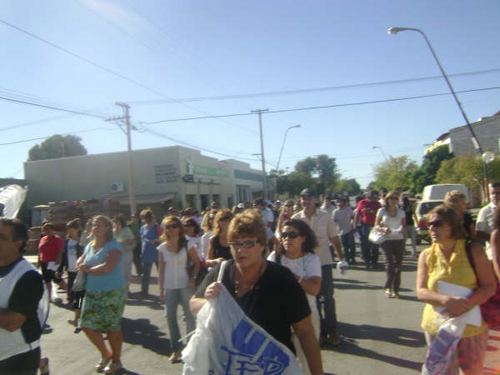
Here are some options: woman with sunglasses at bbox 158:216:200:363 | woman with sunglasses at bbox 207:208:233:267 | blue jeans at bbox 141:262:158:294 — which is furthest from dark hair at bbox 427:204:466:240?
blue jeans at bbox 141:262:158:294

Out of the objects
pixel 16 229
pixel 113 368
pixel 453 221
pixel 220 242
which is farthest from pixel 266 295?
pixel 113 368

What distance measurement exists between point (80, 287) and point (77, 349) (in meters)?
1.07

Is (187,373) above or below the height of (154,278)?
above

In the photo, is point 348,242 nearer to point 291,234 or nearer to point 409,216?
point 409,216

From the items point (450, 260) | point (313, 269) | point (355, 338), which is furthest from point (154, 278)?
point (450, 260)

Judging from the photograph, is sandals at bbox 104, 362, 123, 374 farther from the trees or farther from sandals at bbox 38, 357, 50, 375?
the trees

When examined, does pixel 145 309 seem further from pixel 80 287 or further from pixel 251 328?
pixel 251 328

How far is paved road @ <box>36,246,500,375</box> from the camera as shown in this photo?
440cm

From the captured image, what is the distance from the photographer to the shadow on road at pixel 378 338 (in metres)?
4.41

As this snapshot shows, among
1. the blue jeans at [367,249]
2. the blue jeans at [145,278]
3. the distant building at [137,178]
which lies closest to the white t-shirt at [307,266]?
the blue jeans at [145,278]

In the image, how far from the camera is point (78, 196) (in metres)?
34.1

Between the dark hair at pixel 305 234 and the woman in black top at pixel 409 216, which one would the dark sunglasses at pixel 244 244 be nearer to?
the dark hair at pixel 305 234

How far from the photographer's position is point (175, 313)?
4844 mm

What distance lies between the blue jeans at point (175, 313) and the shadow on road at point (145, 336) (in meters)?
0.38
